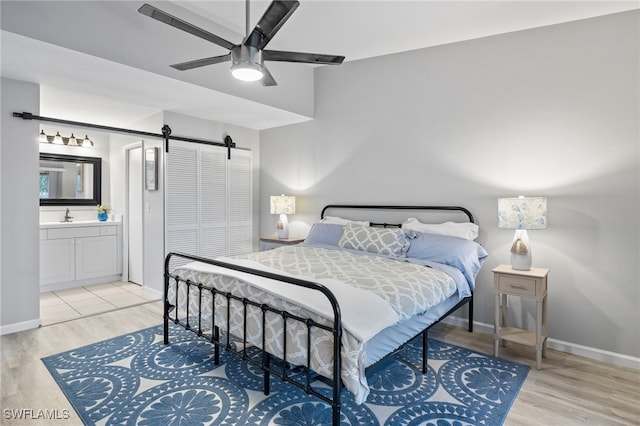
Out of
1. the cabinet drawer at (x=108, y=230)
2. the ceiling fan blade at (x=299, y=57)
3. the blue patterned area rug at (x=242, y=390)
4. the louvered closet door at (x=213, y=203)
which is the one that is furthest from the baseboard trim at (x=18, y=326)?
the ceiling fan blade at (x=299, y=57)

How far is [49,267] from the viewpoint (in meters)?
4.84

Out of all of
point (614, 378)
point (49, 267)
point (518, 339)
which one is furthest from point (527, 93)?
point (49, 267)

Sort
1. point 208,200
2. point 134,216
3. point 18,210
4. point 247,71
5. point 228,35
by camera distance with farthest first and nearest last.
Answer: point 134,216 < point 208,200 < point 228,35 < point 18,210 < point 247,71

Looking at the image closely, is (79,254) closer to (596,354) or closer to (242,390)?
(242,390)

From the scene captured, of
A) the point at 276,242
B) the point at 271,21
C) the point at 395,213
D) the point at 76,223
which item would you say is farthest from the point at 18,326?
the point at 395,213

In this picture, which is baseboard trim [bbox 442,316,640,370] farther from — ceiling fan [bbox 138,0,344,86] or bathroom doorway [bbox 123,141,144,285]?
bathroom doorway [bbox 123,141,144,285]

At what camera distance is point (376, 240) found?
3568 millimetres

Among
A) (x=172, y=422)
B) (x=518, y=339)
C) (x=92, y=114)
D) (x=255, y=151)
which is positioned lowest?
(x=172, y=422)

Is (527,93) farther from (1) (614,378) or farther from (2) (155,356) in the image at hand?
(2) (155,356)

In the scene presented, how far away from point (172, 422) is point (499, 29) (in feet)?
13.4

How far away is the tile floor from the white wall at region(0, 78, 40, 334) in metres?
0.35

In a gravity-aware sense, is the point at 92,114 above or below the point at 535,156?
above

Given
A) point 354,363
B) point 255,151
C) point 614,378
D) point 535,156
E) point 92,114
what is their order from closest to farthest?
point 354,363
point 614,378
point 535,156
point 92,114
point 255,151

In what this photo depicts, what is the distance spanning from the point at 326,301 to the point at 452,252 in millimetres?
1633
